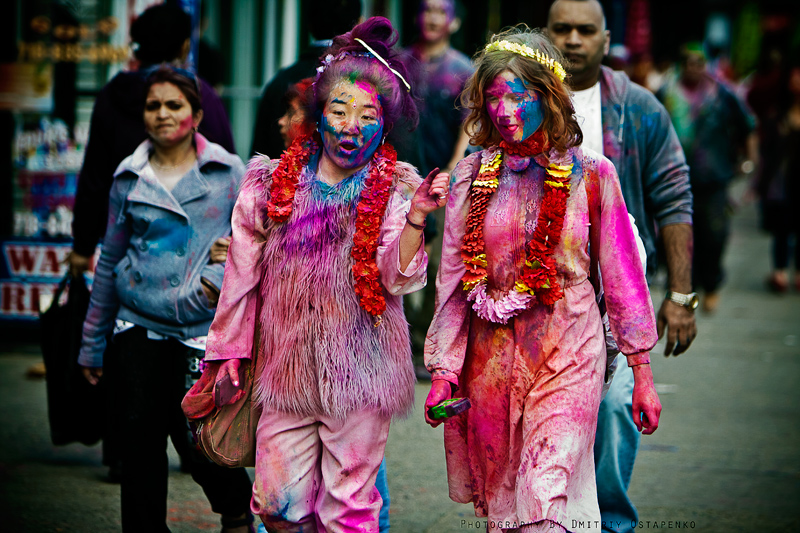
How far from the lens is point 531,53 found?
3410mm

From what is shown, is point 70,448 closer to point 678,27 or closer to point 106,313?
point 106,313

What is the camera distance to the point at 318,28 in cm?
503

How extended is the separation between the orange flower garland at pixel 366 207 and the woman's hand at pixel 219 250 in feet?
2.06

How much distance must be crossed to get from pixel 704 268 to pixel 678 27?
64.7 ft

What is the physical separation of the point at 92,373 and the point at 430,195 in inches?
78.3

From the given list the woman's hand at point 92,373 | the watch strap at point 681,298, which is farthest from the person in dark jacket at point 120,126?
Result: the watch strap at point 681,298

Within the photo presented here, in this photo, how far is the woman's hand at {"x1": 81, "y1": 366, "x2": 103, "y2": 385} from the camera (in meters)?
4.29

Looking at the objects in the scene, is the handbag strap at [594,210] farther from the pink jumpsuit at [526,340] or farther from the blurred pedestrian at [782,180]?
the blurred pedestrian at [782,180]

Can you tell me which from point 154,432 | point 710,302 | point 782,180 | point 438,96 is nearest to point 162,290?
point 154,432

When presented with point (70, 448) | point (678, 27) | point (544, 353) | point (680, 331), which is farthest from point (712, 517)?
point (678, 27)

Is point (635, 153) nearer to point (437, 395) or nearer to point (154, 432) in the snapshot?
point (437, 395)

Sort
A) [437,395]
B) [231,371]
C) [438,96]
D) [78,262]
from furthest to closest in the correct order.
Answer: [438,96]
[78,262]
[231,371]
[437,395]

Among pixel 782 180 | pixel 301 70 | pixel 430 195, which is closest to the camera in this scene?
pixel 430 195

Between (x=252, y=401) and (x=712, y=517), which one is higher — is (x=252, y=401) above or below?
above
